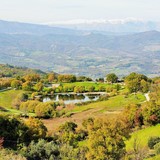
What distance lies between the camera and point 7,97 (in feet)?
331

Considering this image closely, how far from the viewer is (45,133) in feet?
150

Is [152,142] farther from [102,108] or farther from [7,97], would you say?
[7,97]

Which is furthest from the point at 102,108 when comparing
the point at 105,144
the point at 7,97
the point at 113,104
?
the point at 105,144

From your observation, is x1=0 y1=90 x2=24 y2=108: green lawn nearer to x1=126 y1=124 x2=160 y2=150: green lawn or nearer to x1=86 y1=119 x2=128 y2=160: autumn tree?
x1=126 y1=124 x2=160 y2=150: green lawn

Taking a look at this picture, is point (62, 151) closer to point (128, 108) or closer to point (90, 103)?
point (128, 108)

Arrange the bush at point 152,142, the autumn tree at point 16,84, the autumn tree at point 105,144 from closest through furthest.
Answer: the autumn tree at point 105,144
the bush at point 152,142
the autumn tree at point 16,84

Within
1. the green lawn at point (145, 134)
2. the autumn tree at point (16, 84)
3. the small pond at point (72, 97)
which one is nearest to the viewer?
the green lawn at point (145, 134)

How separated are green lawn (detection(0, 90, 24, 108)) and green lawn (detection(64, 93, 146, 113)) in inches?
746

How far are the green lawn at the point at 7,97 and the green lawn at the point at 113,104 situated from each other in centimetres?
1896

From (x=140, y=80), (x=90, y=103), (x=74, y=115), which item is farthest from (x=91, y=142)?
(x=140, y=80)

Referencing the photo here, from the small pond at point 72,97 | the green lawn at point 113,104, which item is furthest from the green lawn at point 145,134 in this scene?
the small pond at point 72,97

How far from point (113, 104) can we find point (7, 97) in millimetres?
32891

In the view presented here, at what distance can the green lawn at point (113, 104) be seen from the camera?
3062 inches

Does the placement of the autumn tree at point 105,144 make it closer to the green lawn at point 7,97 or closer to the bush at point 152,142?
the bush at point 152,142
